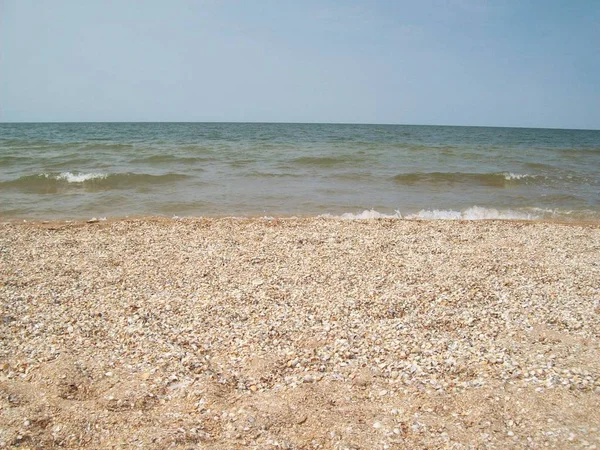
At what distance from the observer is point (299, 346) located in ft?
15.2

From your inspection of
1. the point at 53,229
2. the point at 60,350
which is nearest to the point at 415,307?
the point at 60,350

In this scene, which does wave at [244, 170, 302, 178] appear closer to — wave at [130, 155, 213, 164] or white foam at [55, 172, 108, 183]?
wave at [130, 155, 213, 164]

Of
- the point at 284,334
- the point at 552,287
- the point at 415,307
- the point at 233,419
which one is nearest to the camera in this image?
the point at 233,419

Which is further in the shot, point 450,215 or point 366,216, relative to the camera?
point 450,215

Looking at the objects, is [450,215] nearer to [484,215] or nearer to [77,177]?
[484,215]

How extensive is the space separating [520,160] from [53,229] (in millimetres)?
25444

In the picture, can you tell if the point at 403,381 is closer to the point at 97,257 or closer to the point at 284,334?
the point at 284,334

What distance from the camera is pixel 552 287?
6.29 meters

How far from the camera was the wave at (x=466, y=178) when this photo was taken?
17.4 m

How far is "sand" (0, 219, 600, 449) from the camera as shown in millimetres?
3383

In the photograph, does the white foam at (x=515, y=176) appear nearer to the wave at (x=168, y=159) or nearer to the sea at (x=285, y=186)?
the sea at (x=285, y=186)

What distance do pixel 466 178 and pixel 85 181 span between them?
54.8 feet

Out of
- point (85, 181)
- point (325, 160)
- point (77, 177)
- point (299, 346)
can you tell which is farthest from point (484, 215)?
point (77, 177)

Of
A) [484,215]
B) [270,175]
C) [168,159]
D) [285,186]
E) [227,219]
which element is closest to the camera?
[227,219]
